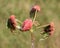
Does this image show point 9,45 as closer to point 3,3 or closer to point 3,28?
point 3,28

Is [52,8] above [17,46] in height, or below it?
above

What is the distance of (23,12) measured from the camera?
14.8 ft

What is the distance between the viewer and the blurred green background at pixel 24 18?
12.0 feet

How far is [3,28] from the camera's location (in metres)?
3.99

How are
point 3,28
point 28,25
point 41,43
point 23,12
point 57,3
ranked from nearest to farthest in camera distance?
point 28,25 < point 41,43 < point 3,28 < point 23,12 < point 57,3

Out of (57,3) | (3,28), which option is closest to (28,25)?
(3,28)

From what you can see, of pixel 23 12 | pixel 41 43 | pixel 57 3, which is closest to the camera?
pixel 41 43

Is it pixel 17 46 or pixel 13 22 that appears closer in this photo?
pixel 13 22

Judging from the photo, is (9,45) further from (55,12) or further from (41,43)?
(55,12)

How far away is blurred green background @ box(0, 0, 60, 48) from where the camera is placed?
12.0ft

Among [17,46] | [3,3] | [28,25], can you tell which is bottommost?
[17,46]

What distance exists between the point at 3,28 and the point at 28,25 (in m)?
2.26

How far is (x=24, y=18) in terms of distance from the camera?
4.29 m

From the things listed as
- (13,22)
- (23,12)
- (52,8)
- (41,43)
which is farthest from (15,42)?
(13,22)
